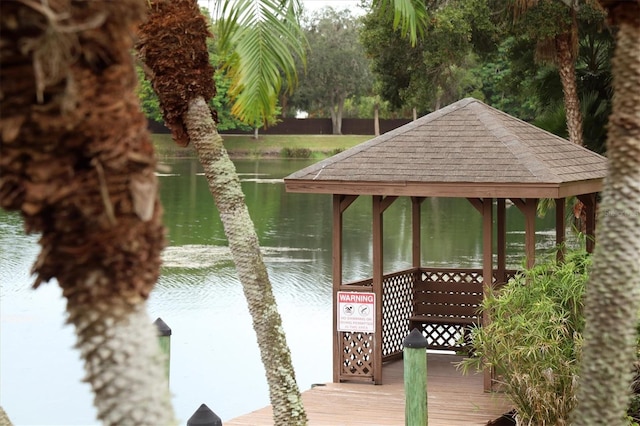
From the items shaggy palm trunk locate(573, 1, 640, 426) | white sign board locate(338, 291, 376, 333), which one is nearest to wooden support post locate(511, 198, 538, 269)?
white sign board locate(338, 291, 376, 333)

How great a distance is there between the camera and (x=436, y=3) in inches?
989

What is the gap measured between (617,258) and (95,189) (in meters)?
3.09

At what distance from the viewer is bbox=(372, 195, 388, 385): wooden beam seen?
42.3 ft

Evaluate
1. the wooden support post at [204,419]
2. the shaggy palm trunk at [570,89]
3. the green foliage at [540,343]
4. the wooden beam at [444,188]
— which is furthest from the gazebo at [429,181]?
the shaggy palm trunk at [570,89]

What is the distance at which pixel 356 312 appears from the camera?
42.5ft

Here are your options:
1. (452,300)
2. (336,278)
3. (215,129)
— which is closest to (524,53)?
(452,300)

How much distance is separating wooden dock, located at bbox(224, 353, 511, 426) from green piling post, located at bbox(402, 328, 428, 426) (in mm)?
1364

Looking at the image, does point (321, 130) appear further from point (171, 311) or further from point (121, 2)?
point (121, 2)

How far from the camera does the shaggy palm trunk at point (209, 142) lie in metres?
7.83

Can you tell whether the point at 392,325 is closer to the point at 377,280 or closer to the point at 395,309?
the point at 395,309

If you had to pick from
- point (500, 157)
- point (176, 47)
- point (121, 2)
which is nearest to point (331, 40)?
point (500, 157)

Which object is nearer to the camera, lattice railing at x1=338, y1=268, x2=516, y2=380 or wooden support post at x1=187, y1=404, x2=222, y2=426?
wooden support post at x1=187, y1=404, x2=222, y2=426

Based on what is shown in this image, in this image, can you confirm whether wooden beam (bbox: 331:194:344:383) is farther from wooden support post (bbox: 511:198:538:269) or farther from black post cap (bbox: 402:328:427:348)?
black post cap (bbox: 402:328:427:348)

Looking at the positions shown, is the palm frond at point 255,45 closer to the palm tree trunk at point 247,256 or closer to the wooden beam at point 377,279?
the palm tree trunk at point 247,256
